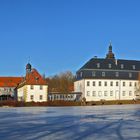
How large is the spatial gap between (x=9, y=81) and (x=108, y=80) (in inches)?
1503

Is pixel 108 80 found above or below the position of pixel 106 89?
above

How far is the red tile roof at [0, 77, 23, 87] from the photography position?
372ft

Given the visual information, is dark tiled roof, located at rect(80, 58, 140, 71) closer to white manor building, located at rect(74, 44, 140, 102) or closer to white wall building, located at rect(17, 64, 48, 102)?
white manor building, located at rect(74, 44, 140, 102)

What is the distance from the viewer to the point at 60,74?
15038 centimetres

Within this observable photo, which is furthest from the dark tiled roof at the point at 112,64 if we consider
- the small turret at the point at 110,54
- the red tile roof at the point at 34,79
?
the red tile roof at the point at 34,79

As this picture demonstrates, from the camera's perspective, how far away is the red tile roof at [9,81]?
113312mm

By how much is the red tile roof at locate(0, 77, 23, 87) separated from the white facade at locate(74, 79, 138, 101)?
29.0 metres

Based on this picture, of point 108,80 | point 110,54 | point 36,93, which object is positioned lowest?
point 36,93

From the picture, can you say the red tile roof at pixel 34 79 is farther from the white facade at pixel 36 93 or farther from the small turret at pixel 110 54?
the small turret at pixel 110 54

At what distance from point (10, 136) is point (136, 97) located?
79.6m

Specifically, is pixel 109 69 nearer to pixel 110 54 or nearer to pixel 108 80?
pixel 108 80

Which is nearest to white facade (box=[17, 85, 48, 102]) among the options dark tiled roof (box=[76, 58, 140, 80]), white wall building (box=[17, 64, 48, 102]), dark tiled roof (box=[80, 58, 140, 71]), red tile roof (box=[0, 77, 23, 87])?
white wall building (box=[17, 64, 48, 102])

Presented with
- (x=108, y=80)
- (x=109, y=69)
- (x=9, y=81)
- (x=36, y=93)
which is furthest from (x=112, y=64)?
(x=9, y=81)

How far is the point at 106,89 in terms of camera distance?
89938 millimetres
